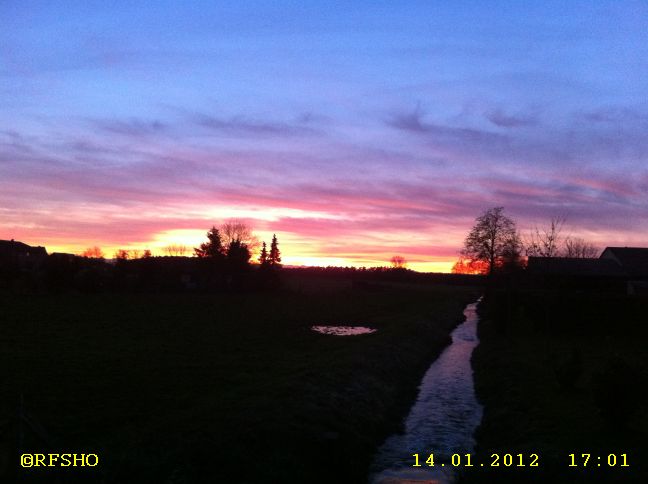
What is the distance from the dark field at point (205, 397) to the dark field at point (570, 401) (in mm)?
3281

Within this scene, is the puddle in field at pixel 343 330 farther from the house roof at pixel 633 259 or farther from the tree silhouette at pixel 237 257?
the tree silhouette at pixel 237 257

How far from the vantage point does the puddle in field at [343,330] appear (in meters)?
37.0

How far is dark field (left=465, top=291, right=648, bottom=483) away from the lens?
38.2 feet

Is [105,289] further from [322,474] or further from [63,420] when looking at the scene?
[322,474]

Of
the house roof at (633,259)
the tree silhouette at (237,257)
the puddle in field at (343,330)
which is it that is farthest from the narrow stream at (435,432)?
the tree silhouette at (237,257)

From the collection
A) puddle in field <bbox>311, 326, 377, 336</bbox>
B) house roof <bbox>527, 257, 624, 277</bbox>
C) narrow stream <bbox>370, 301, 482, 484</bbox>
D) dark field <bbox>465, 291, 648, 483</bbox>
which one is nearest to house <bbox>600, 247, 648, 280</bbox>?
house roof <bbox>527, 257, 624, 277</bbox>

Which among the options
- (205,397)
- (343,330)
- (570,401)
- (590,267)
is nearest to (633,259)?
(590,267)

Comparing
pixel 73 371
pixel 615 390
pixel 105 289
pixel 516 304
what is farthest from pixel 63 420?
pixel 105 289

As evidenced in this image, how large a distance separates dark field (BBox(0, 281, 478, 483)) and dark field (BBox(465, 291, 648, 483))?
3.28 metres

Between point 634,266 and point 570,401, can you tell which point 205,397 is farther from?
point 634,266

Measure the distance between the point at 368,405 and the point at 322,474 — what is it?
19.9 ft

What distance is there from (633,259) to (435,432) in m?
52.7

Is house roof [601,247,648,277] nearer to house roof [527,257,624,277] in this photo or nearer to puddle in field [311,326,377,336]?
house roof [527,257,624,277]

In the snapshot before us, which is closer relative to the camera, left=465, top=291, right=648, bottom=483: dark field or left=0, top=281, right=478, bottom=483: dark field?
left=0, top=281, right=478, bottom=483: dark field
